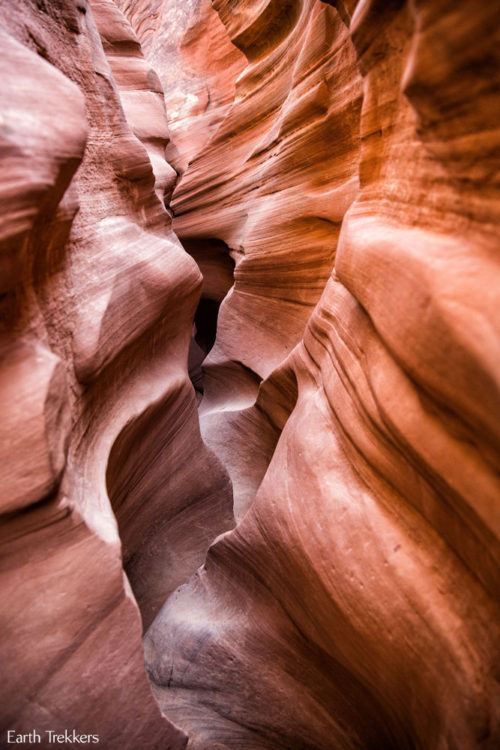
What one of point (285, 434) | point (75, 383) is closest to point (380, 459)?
point (285, 434)

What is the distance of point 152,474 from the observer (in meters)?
2.25

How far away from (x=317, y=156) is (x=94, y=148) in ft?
4.18

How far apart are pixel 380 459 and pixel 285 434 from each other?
1.98 feet

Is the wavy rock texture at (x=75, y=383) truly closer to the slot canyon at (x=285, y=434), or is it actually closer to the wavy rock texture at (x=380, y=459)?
the slot canyon at (x=285, y=434)

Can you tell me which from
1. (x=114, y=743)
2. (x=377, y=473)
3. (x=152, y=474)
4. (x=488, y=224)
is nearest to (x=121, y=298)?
(x=152, y=474)

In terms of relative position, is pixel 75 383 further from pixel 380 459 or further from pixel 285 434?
pixel 380 459

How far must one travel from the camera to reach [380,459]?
4.33 feet

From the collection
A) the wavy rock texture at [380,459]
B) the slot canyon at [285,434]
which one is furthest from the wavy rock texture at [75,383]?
the wavy rock texture at [380,459]

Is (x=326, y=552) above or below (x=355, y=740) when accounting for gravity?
above

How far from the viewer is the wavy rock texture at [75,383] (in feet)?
3.95

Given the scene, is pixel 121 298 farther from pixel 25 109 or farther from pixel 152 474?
pixel 152 474

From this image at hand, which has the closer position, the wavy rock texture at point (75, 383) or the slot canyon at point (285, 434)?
the slot canyon at point (285, 434)

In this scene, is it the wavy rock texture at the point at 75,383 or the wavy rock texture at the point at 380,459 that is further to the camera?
the wavy rock texture at the point at 75,383

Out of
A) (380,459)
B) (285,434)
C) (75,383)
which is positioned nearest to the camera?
(380,459)
